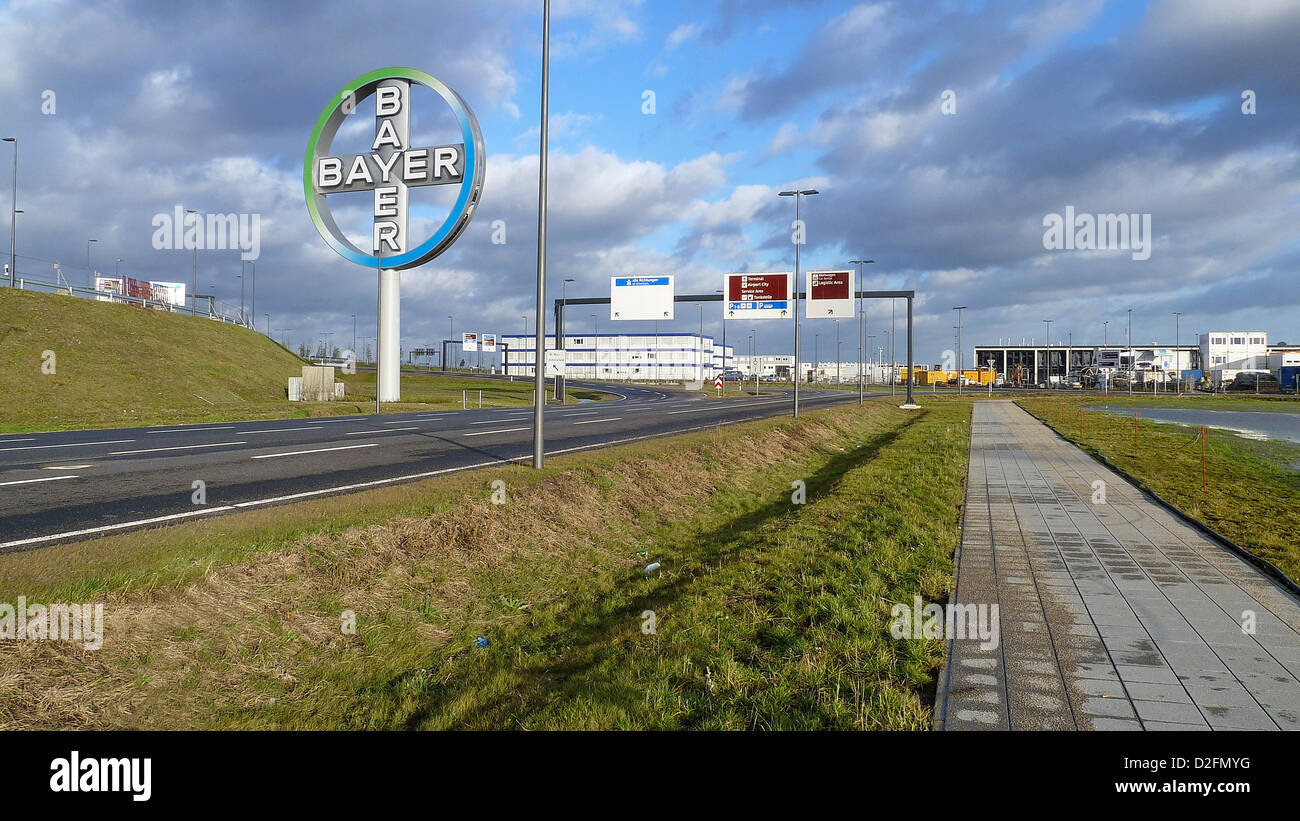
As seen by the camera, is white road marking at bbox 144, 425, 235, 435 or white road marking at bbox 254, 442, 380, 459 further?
white road marking at bbox 144, 425, 235, 435

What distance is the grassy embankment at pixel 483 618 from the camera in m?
4.29

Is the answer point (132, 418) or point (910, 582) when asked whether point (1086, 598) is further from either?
point (132, 418)

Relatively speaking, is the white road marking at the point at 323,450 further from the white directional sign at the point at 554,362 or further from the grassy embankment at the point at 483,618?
the white directional sign at the point at 554,362

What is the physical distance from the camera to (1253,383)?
8506cm

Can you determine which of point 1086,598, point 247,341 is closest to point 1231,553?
point 1086,598

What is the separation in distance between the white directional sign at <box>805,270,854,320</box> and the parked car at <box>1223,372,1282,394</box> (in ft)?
253

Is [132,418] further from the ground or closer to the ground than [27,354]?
closer to the ground

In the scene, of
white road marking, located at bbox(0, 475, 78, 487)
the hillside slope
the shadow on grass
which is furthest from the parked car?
white road marking, located at bbox(0, 475, 78, 487)

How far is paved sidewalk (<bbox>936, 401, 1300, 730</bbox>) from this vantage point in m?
3.90

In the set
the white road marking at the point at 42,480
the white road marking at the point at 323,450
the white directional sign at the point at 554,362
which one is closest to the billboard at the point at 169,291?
the white road marking at the point at 323,450

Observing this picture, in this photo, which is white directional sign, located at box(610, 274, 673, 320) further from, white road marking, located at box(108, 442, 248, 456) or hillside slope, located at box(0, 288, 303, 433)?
white road marking, located at box(108, 442, 248, 456)

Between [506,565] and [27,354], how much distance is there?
3574 centimetres

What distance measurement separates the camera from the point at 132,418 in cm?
2252
